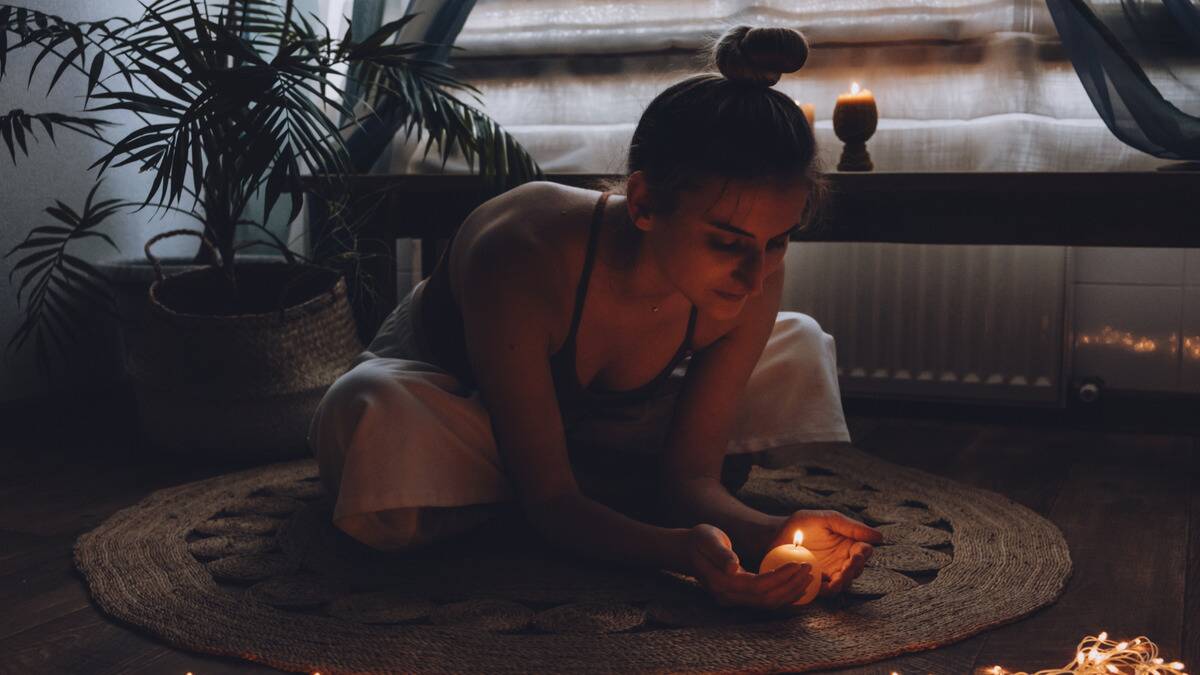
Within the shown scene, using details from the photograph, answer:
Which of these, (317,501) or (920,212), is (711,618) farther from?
(920,212)

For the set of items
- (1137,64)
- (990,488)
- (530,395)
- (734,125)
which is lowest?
(990,488)

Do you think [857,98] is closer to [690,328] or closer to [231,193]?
[690,328]

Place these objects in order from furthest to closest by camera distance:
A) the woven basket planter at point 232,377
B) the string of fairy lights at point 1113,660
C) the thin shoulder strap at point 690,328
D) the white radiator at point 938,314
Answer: the white radiator at point 938,314 → the woven basket planter at point 232,377 → the thin shoulder strap at point 690,328 → the string of fairy lights at point 1113,660

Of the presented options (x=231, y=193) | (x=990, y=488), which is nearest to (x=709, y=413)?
(x=990, y=488)

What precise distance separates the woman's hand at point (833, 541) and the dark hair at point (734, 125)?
0.34m

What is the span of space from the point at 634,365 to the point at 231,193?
0.89m

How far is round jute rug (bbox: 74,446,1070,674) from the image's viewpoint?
1032 millimetres

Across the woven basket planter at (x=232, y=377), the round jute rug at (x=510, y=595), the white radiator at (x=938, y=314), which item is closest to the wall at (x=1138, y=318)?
the white radiator at (x=938, y=314)

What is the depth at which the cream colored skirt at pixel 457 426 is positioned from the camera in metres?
1.22

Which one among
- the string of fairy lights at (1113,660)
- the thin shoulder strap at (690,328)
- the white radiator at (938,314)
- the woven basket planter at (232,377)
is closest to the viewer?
the string of fairy lights at (1113,660)

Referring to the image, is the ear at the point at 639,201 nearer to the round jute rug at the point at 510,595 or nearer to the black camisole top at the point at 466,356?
the black camisole top at the point at 466,356

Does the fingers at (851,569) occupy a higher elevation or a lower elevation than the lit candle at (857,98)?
lower

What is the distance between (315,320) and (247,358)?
135 millimetres

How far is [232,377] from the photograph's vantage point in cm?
181
